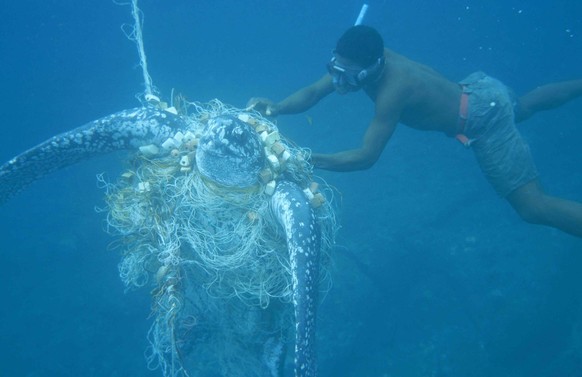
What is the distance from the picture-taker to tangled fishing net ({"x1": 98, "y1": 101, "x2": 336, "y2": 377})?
3209 mm

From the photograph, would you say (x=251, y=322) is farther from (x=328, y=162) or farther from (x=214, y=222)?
(x=328, y=162)

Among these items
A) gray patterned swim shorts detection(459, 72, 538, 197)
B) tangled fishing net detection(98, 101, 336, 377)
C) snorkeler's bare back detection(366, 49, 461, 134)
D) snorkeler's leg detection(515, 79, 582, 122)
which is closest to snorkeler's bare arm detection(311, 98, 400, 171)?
snorkeler's bare back detection(366, 49, 461, 134)

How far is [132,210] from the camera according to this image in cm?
335

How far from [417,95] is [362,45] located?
1010 millimetres

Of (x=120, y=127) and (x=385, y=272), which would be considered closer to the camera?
(x=120, y=127)

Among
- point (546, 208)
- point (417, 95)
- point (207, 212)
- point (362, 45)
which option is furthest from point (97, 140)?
point (546, 208)

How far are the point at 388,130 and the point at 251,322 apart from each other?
102 inches

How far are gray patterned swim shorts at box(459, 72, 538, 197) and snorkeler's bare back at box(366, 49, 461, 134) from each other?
0.24 m

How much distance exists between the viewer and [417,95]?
4598 mm

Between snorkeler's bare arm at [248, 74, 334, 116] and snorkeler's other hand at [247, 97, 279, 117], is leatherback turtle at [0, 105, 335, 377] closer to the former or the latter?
snorkeler's other hand at [247, 97, 279, 117]

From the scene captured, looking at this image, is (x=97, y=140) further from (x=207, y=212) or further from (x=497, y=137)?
(x=497, y=137)

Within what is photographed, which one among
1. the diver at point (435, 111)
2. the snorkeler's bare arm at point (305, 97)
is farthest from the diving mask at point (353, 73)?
the snorkeler's bare arm at point (305, 97)

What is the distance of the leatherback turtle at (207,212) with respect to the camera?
305 cm

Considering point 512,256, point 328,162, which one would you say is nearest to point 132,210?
point 328,162
